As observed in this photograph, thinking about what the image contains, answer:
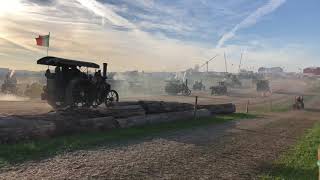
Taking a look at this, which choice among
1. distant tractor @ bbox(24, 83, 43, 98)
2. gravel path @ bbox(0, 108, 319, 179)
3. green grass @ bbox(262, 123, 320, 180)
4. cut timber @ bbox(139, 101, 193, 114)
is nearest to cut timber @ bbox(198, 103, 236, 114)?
cut timber @ bbox(139, 101, 193, 114)

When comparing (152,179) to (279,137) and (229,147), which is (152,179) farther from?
(279,137)

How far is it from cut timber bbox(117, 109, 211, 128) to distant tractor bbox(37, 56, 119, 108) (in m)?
2.10

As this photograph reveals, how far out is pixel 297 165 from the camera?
11297 mm

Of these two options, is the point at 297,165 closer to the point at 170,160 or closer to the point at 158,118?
the point at 170,160

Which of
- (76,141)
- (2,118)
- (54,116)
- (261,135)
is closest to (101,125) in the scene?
(54,116)

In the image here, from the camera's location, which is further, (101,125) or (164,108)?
(164,108)

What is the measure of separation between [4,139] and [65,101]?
28.4 ft

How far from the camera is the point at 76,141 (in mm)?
12383

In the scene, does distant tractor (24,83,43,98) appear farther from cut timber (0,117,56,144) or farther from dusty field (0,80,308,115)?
cut timber (0,117,56,144)

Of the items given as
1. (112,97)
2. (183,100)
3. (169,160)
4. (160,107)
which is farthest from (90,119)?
(183,100)

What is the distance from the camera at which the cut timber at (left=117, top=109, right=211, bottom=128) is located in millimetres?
16989

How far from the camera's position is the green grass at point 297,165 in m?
9.92

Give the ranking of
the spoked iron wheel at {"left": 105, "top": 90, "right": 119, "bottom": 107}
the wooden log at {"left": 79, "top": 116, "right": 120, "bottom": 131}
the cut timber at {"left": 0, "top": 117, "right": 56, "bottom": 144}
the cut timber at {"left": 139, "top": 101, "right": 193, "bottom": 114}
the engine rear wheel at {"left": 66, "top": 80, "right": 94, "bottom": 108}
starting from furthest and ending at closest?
the spoked iron wheel at {"left": 105, "top": 90, "right": 119, "bottom": 107} < the cut timber at {"left": 139, "top": 101, "right": 193, "bottom": 114} < the engine rear wheel at {"left": 66, "top": 80, "right": 94, "bottom": 108} < the wooden log at {"left": 79, "top": 116, "right": 120, "bottom": 131} < the cut timber at {"left": 0, "top": 117, "right": 56, "bottom": 144}

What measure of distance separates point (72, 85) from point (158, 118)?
437 cm
